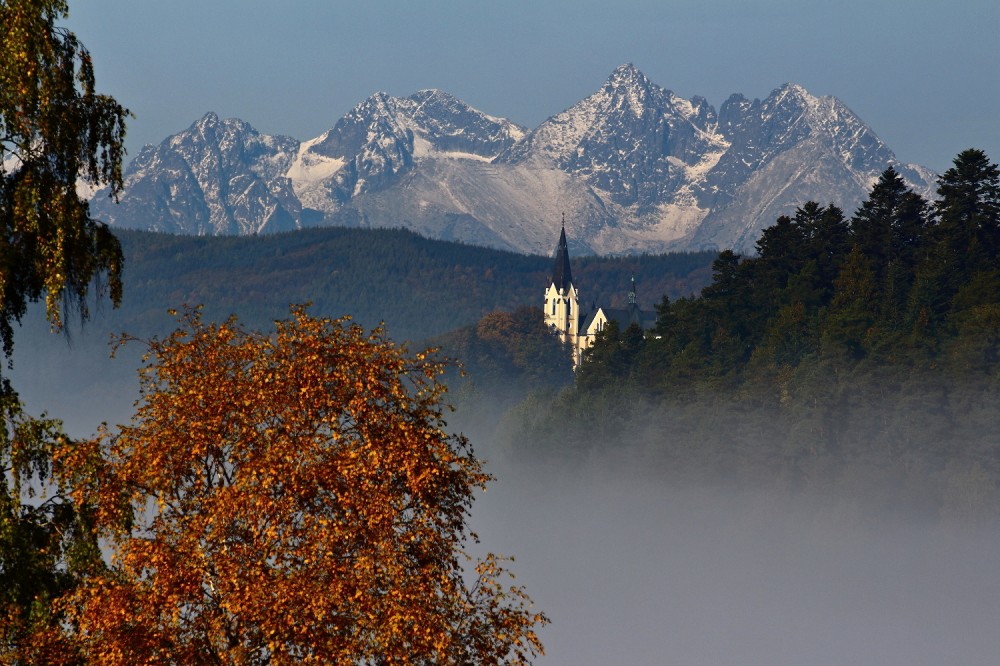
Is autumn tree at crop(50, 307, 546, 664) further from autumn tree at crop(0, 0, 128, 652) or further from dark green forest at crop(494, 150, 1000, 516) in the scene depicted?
dark green forest at crop(494, 150, 1000, 516)

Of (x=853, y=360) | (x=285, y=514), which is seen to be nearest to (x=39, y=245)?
(x=285, y=514)

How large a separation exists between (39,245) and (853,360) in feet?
400

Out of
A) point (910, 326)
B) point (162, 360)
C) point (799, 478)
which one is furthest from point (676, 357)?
point (162, 360)

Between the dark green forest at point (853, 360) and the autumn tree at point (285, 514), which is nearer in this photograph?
the autumn tree at point (285, 514)

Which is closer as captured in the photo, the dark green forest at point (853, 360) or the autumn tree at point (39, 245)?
the autumn tree at point (39, 245)

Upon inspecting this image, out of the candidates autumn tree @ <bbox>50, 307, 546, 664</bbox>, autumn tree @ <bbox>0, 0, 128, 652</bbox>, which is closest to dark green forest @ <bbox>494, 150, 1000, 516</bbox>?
autumn tree @ <bbox>50, 307, 546, 664</bbox>

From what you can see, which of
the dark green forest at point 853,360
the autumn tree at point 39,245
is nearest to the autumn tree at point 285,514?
the autumn tree at point 39,245

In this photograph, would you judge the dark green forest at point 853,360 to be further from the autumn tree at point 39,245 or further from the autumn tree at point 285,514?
the autumn tree at point 39,245

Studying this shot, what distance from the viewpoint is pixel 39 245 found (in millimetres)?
23250

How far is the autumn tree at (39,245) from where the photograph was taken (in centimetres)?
2298

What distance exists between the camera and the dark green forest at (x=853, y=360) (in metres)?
133

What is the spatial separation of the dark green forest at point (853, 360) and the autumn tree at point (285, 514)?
10849 centimetres

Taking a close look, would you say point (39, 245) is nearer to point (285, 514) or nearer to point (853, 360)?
point (285, 514)

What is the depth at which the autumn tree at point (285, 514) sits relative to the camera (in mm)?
22453
